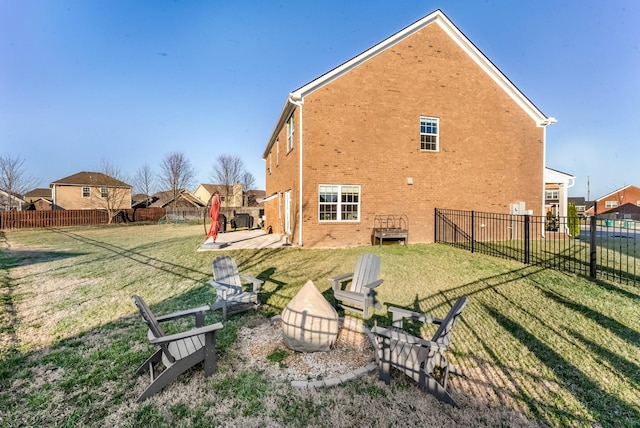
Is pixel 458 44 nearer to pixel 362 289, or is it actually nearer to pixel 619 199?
pixel 362 289

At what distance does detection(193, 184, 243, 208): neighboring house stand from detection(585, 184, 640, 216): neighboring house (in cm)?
6143

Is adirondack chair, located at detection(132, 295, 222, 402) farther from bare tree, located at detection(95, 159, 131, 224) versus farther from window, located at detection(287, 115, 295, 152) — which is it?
bare tree, located at detection(95, 159, 131, 224)

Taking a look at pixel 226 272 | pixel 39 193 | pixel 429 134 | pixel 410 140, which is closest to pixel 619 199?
pixel 429 134

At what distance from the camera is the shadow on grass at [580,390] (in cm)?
280

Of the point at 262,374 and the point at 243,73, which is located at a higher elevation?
the point at 243,73

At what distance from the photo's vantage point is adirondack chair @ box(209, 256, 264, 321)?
5.34 metres

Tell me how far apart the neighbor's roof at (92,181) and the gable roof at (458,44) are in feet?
109

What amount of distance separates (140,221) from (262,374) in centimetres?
3788

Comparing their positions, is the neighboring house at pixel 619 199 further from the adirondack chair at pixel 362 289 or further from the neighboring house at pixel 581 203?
the adirondack chair at pixel 362 289

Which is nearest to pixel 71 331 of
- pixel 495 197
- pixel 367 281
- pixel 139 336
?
pixel 139 336

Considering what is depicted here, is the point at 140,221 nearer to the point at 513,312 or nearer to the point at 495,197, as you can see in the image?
the point at 495,197

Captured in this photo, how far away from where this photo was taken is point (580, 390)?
3.15 metres

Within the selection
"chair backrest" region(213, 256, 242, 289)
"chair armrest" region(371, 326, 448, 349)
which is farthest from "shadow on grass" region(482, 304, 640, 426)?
"chair backrest" region(213, 256, 242, 289)

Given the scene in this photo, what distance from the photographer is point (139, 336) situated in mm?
4441
